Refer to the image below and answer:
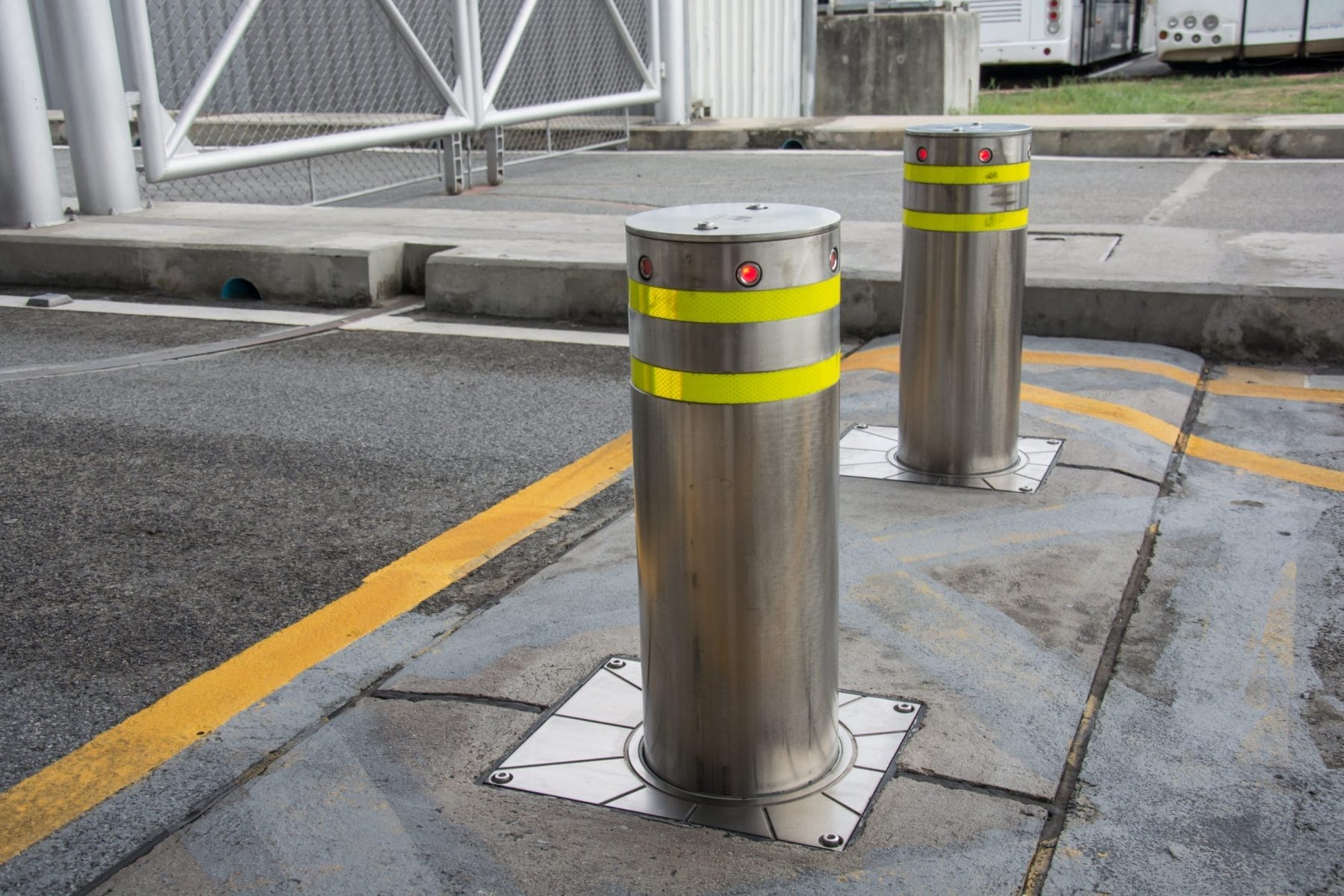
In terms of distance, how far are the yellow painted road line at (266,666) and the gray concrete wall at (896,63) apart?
13.0 meters

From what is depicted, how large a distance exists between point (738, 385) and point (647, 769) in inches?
32.1

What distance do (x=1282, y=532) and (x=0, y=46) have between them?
6.71 meters

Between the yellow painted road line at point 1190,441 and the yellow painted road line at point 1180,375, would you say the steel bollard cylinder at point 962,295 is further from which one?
the yellow painted road line at point 1180,375

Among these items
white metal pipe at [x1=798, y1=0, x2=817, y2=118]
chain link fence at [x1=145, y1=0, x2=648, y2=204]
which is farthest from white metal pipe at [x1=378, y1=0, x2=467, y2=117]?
white metal pipe at [x1=798, y1=0, x2=817, y2=118]

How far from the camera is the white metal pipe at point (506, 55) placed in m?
10.0

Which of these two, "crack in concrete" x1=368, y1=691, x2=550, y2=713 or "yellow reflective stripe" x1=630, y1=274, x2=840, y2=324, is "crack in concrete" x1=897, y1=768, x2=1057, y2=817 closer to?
"crack in concrete" x1=368, y1=691, x2=550, y2=713

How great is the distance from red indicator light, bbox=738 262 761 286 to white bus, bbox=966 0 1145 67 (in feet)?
65.8

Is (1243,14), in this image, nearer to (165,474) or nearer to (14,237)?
(14,237)

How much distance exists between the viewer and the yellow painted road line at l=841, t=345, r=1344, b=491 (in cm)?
419

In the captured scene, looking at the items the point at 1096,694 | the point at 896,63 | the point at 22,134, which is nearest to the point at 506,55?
the point at 22,134

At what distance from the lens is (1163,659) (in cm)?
297

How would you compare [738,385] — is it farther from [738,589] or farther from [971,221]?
[971,221]

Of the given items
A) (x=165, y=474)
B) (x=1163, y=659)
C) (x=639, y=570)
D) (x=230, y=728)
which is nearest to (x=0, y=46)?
(x=165, y=474)

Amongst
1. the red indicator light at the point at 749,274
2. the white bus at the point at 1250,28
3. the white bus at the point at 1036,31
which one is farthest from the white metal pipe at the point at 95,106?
the white bus at the point at 1250,28
